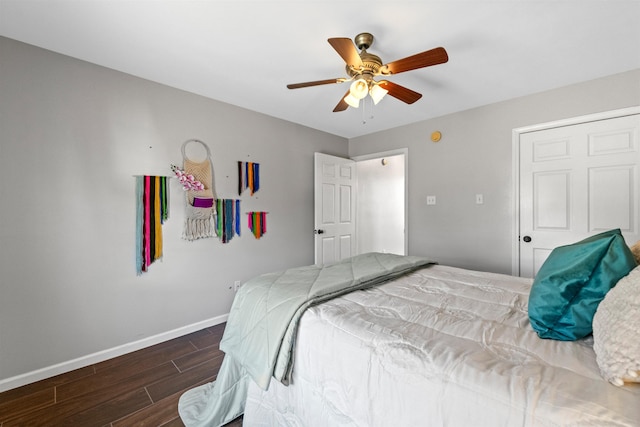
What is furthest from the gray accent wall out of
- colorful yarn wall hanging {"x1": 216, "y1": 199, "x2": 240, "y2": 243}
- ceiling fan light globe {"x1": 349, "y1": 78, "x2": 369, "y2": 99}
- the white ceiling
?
ceiling fan light globe {"x1": 349, "y1": 78, "x2": 369, "y2": 99}

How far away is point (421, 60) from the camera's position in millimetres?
1605

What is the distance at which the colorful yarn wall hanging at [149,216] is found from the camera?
2340 millimetres

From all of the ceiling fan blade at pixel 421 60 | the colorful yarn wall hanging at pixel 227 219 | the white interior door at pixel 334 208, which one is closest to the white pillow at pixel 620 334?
the ceiling fan blade at pixel 421 60

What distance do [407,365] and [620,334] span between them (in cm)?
56

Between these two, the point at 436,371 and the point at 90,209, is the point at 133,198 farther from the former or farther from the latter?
the point at 436,371

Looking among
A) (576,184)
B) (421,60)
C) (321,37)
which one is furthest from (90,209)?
(576,184)

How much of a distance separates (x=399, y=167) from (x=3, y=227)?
4941mm

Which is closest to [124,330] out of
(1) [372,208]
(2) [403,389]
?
(2) [403,389]

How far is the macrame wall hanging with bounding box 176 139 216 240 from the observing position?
8.47 feet

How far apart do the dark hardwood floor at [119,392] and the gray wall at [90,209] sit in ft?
0.60

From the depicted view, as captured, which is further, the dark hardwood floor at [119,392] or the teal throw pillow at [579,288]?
the dark hardwood floor at [119,392]

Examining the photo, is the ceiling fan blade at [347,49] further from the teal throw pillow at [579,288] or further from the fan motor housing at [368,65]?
the teal throw pillow at [579,288]

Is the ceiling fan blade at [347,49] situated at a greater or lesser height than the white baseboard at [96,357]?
greater

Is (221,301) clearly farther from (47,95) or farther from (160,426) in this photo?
(47,95)
